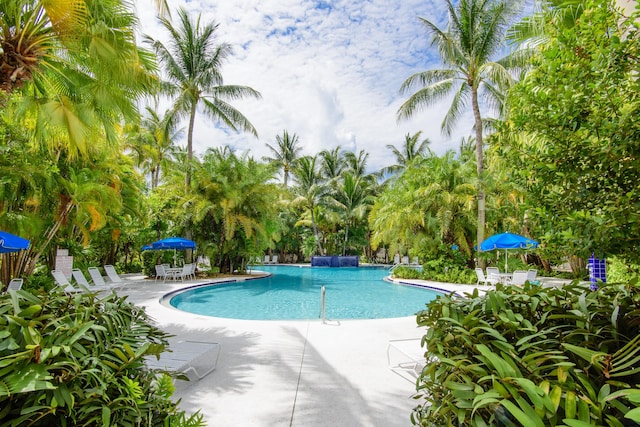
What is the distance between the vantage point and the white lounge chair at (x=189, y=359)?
11.5 feet

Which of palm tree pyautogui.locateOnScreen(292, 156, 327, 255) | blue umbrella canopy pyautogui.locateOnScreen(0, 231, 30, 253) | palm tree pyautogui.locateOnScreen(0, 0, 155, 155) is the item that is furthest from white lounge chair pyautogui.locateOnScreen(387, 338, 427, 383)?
palm tree pyautogui.locateOnScreen(292, 156, 327, 255)

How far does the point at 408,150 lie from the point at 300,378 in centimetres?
2906

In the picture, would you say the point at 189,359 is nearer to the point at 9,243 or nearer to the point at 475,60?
the point at 9,243

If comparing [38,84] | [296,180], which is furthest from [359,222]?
[38,84]

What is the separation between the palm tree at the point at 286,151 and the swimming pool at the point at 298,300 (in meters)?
18.6

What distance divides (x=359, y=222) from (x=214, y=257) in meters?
16.2

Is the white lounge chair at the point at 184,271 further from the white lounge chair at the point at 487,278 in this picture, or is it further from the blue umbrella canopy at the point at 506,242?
the blue umbrella canopy at the point at 506,242

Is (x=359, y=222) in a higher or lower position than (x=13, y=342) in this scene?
higher

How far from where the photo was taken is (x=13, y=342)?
57.3 inches

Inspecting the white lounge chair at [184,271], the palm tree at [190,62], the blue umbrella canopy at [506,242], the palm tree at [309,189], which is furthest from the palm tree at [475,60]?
the palm tree at [309,189]

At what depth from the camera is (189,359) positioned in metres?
3.67

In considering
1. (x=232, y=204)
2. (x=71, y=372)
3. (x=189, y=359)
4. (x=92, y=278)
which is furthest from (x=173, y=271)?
(x=71, y=372)

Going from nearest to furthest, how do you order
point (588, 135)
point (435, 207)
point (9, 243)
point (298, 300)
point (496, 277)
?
point (588, 135) < point (9, 243) < point (298, 300) < point (496, 277) < point (435, 207)

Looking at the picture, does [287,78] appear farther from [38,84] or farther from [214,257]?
[214,257]
